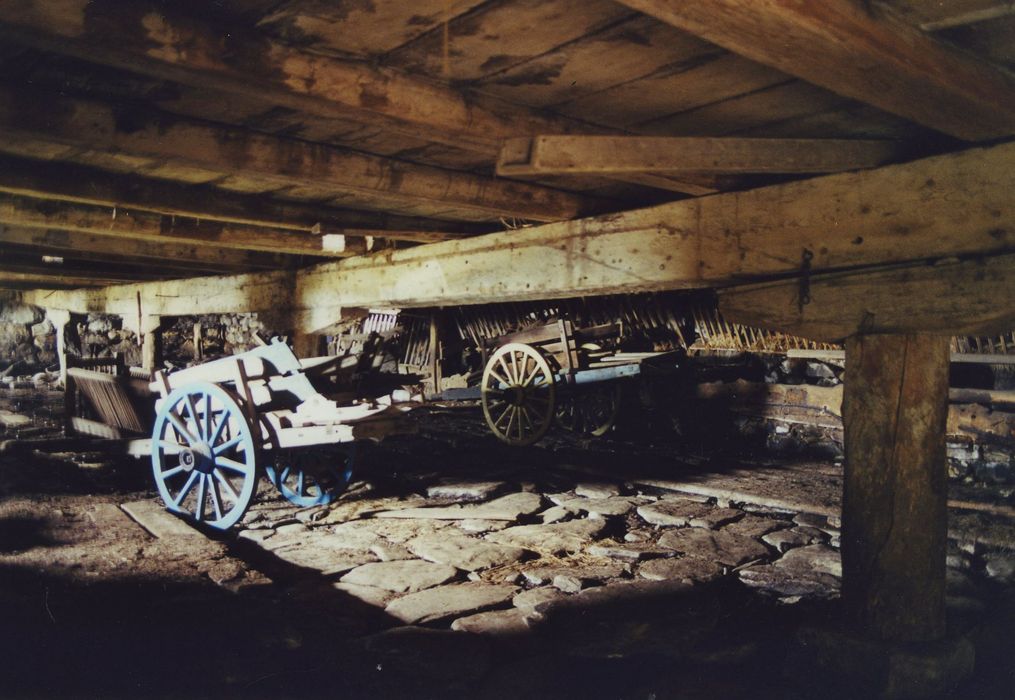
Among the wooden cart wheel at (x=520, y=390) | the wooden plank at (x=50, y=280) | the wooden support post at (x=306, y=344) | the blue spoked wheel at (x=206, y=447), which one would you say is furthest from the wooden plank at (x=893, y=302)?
the wooden plank at (x=50, y=280)

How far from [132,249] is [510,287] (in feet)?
11.0

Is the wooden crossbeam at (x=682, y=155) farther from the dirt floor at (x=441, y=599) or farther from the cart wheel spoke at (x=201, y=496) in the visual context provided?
the cart wheel spoke at (x=201, y=496)

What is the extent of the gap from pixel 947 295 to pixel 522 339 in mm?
7184

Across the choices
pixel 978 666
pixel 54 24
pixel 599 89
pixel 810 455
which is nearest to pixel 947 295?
pixel 599 89

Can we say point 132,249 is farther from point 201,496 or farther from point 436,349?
point 436,349

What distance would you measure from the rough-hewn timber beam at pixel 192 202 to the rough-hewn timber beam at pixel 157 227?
0.93ft

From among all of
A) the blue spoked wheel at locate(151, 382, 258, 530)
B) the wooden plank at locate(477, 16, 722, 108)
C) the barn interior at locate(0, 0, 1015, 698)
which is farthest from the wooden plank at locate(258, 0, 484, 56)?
the blue spoked wheel at locate(151, 382, 258, 530)

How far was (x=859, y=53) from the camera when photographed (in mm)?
1659

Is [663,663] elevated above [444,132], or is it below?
below

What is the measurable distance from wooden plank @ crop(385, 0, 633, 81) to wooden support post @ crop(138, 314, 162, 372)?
7.50m

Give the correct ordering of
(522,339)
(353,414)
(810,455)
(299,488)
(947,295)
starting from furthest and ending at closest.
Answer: (522,339)
(810,455)
(299,488)
(353,414)
(947,295)

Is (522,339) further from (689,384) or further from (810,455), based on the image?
(810,455)

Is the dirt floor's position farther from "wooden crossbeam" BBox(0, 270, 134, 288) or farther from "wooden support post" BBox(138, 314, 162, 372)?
"wooden support post" BBox(138, 314, 162, 372)

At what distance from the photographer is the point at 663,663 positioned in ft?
10.3
